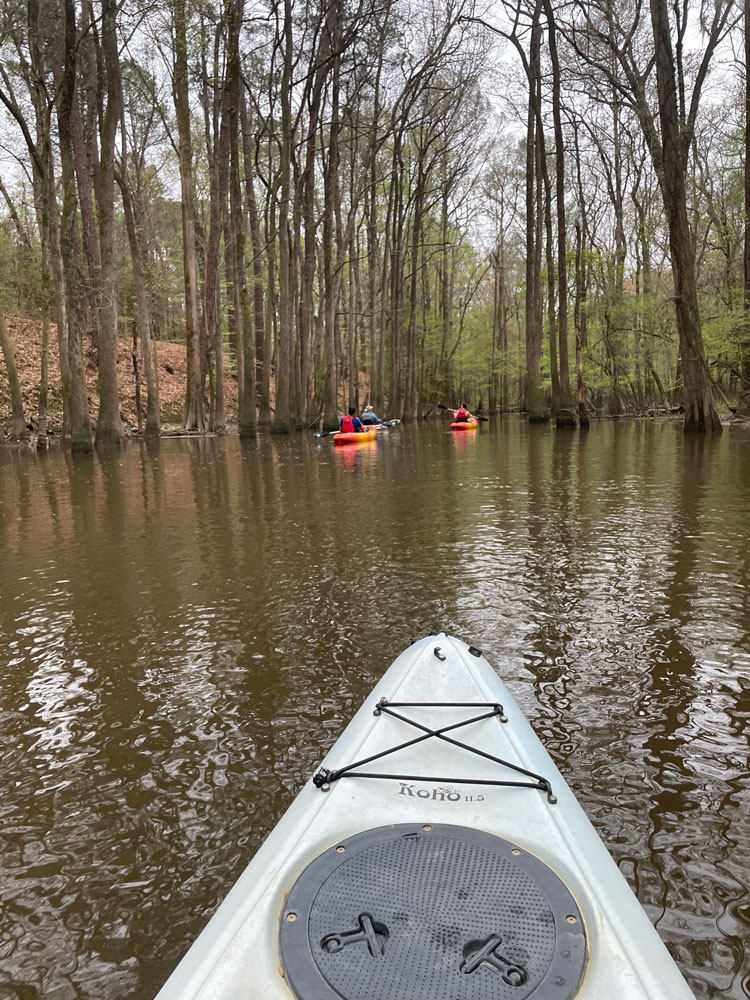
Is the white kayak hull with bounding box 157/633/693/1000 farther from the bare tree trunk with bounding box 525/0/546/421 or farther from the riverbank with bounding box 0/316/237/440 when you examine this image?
the bare tree trunk with bounding box 525/0/546/421

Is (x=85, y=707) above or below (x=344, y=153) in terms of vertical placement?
below

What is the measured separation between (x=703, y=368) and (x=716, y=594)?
1285cm

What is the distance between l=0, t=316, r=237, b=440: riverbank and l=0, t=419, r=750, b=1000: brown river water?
16690 mm

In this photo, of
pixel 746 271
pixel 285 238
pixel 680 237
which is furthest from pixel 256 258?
pixel 746 271

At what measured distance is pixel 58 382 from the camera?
24.9 meters

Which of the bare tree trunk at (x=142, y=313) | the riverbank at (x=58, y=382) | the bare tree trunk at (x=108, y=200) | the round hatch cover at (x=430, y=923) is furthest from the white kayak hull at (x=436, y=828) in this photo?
the riverbank at (x=58, y=382)

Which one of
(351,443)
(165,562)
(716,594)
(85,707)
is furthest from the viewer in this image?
(351,443)

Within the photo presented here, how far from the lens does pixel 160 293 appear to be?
2698 centimetres

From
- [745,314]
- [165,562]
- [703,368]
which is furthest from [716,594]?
[745,314]

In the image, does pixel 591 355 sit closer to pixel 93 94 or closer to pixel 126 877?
pixel 93 94

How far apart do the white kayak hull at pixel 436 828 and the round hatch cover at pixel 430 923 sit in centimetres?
3

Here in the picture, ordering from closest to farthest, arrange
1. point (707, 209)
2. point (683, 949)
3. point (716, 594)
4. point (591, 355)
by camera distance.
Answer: point (683, 949)
point (716, 594)
point (707, 209)
point (591, 355)

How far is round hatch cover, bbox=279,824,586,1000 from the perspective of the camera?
1387mm

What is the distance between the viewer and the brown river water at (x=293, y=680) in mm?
1976
